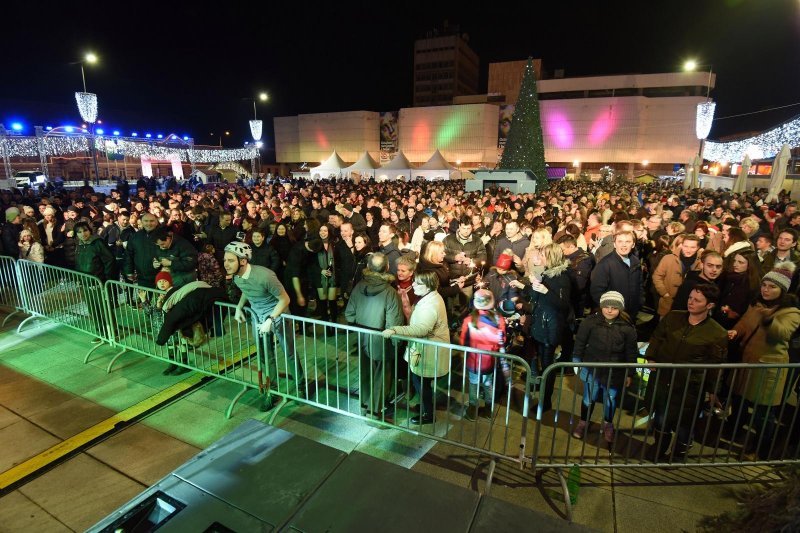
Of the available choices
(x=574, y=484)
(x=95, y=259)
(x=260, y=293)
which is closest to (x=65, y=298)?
(x=95, y=259)

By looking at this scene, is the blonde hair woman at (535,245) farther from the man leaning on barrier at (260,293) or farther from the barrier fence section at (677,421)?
the man leaning on barrier at (260,293)

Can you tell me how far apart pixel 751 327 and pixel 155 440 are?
606cm

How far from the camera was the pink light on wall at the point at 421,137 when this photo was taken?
68.9 m

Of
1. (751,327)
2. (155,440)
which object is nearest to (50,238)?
(155,440)

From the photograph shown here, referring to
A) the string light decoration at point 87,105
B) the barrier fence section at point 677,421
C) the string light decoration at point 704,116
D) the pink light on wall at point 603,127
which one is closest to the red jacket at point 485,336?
the barrier fence section at point 677,421

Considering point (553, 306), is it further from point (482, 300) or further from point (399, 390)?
point (399, 390)

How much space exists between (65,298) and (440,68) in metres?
126

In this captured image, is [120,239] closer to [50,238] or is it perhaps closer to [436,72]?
[50,238]

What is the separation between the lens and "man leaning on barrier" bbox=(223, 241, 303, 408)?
174 inches

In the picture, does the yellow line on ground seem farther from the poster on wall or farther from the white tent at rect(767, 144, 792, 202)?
the poster on wall

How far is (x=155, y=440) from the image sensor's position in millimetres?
4148

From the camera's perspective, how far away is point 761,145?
27781mm

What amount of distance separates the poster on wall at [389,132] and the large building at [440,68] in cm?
4786

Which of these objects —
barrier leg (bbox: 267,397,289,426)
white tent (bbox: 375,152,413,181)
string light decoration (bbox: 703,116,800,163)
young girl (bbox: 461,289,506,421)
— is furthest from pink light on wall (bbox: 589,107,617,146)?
barrier leg (bbox: 267,397,289,426)
